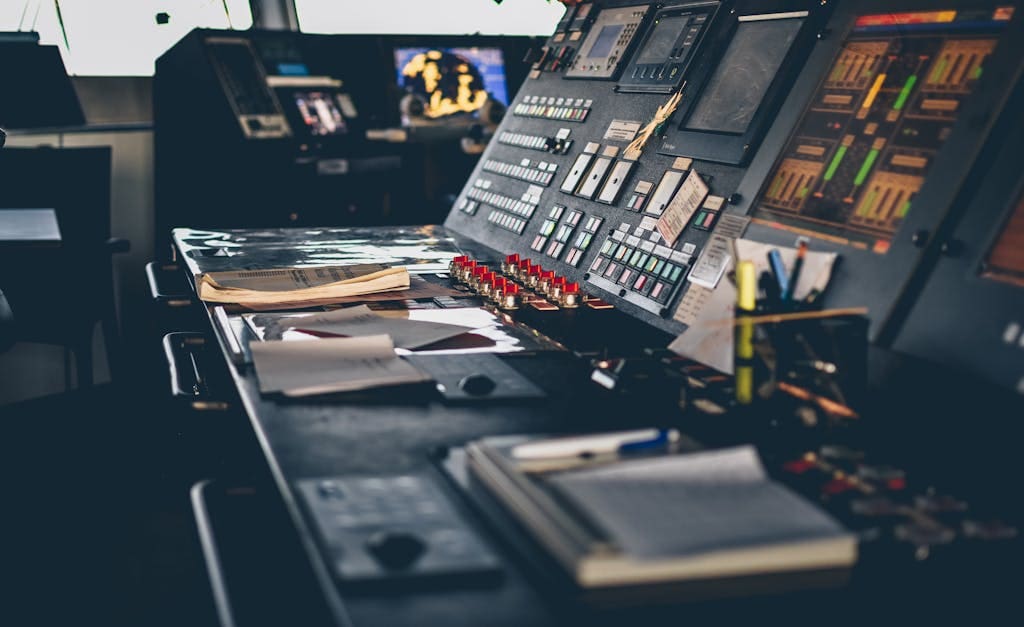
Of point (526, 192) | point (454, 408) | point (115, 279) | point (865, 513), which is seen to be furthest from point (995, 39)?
point (115, 279)

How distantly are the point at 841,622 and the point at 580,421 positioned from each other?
1.48 feet

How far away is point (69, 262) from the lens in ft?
10.9

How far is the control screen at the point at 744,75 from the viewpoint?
160 centimetres

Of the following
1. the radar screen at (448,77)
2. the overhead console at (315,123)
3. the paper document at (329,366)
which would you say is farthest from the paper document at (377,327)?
the radar screen at (448,77)

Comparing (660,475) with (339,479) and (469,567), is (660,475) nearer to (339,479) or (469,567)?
(469,567)

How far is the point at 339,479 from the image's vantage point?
3.10 feet

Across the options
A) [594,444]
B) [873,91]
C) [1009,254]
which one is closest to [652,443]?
[594,444]

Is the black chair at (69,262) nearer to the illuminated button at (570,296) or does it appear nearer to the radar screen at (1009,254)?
the illuminated button at (570,296)

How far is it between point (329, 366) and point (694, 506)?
65 centimetres

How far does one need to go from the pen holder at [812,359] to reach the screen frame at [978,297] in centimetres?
9

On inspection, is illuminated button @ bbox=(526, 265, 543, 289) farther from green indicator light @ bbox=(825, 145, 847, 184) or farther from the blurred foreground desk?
green indicator light @ bbox=(825, 145, 847, 184)

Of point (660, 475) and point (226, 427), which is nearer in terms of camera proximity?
point (660, 475)

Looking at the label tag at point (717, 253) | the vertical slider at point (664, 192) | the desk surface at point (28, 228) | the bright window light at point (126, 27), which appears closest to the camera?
the label tag at point (717, 253)

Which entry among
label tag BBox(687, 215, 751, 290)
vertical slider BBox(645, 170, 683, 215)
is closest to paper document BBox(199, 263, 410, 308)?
vertical slider BBox(645, 170, 683, 215)
